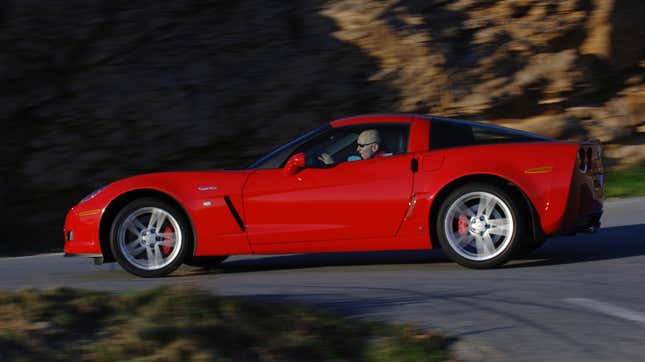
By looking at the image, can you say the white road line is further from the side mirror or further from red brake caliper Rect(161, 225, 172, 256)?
red brake caliper Rect(161, 225, 172, 256)

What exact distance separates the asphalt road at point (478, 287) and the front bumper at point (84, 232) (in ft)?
0.91

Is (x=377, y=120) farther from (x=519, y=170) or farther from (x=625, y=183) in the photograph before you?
(x=625, y=183)

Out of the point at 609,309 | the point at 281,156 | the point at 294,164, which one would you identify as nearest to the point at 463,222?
the point at 294,164

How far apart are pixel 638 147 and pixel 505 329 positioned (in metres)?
11.8

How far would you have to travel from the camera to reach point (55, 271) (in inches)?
352

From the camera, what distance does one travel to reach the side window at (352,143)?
763 cm

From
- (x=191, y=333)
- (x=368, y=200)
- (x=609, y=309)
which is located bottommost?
(x=609, y=309)

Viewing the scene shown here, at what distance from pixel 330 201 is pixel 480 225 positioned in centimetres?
118

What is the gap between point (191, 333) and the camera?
15.8ft

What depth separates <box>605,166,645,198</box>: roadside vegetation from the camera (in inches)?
520

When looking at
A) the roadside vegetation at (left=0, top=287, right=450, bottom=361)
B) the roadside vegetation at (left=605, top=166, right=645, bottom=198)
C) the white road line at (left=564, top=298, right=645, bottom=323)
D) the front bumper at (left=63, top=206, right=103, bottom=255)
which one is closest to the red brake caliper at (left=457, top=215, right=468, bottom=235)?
the white road line at (left=564, top=298, right=645, bottom=323)

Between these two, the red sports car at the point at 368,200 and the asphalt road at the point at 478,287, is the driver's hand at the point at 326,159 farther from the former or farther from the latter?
the asphalt road at the point at 478,287

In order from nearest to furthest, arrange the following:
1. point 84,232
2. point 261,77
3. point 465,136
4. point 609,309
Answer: point 609,309
point 465,136
point 84,232
point 261,77

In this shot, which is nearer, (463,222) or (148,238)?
(463,222)
